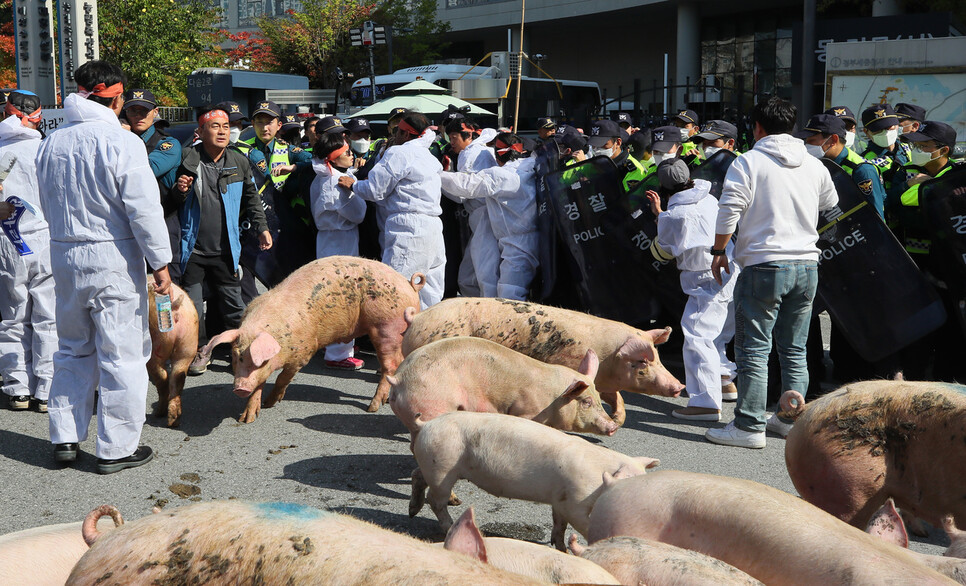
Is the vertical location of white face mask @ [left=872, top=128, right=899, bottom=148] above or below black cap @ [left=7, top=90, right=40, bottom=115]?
below

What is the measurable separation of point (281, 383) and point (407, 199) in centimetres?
198

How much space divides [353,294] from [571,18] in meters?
30.7

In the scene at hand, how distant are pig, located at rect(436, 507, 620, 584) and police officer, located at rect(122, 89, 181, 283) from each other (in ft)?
13.2

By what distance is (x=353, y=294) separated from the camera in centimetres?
582

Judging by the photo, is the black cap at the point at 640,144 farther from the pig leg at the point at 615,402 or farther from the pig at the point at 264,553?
the pig at the point at 264,553

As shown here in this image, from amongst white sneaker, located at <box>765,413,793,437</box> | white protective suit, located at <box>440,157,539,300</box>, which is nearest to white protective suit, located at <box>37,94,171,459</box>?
white protective suit, located at <box>440,157,539,300</box>

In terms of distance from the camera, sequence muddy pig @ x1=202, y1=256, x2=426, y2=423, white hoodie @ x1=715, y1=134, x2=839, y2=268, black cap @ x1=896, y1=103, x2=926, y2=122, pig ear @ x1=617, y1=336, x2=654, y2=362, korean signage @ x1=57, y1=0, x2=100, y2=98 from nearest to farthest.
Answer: pig ear @ x1=617, y1=336, x2=654, y2=362, white hoodie @ x1=715, y1=134, x2=839, y2=268, muddy pig @ x1=202, y1=256, x2=426, y2=423, black cap @ x1=896, y1=103, x2=926, y2=122, korean signage @ x1=57, y1=0, x2=100, y2=98

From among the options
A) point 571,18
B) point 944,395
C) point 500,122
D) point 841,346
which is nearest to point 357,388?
point 841,346

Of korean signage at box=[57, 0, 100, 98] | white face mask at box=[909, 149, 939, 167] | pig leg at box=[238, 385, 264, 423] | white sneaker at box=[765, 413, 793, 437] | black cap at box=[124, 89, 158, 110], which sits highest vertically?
korean signage at box=[57, 0, 100, 98]

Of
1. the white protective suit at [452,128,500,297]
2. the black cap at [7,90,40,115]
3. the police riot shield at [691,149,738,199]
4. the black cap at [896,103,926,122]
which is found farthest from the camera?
Result: the black cap at [896,103,926,122]

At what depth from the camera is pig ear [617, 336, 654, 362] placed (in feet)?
16.0

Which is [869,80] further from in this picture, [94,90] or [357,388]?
[94,90]

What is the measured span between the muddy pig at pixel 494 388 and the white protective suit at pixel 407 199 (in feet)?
9.13

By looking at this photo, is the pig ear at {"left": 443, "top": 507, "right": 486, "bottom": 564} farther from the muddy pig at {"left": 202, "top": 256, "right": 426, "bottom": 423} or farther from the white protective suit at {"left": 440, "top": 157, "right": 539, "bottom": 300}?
the white protective suit at {"left": 440, "top": 157, "right": 539, "bottom": 300}
